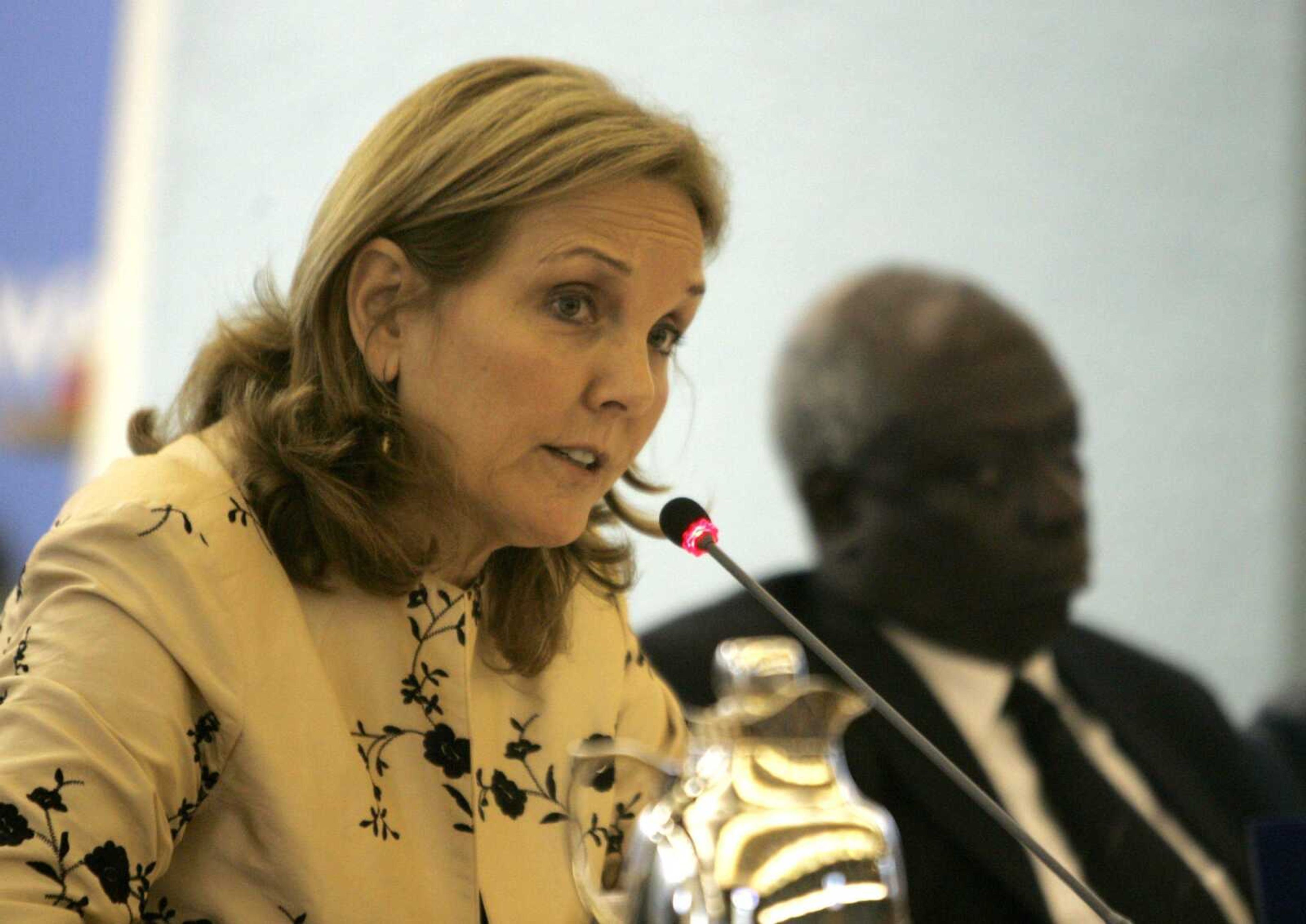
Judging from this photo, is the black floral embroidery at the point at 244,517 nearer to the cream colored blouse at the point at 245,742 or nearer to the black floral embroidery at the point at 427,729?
the cream colored blouse at the point at 245,742

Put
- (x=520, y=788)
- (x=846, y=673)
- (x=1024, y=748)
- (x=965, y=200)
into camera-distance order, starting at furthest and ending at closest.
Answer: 1. (x=965, y=200)
2. (x=1024, y=748)
3. (x=520, y=788)
4. (x=846, y=673)

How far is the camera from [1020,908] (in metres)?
1.66

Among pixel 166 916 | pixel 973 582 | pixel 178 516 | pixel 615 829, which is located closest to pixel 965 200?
pixel 973 582

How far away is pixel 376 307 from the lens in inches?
45.4

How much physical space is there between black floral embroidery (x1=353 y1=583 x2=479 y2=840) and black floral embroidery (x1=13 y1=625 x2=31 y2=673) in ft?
0.79

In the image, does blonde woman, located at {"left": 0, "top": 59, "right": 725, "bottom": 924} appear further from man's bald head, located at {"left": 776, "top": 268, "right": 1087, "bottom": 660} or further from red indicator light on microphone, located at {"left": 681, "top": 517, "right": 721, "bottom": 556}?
man's bald head, located at {"left": 776, "top": 268, "right": 1087, "bottom": 660}

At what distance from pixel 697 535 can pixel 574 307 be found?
21 centimetres

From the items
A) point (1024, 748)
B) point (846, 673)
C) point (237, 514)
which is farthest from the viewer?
point (1024, 748)

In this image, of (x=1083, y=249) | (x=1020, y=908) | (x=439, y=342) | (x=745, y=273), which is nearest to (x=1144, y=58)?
(x=1083, y=249)

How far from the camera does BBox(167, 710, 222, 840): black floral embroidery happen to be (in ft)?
3.22

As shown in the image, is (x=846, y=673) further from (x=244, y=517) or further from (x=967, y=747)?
(x=967, y=747)

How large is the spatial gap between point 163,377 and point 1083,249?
1695 mm

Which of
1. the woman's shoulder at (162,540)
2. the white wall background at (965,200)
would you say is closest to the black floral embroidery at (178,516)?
the woman's shoulder at (162,540)

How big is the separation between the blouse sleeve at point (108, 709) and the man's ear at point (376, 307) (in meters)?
0.19
